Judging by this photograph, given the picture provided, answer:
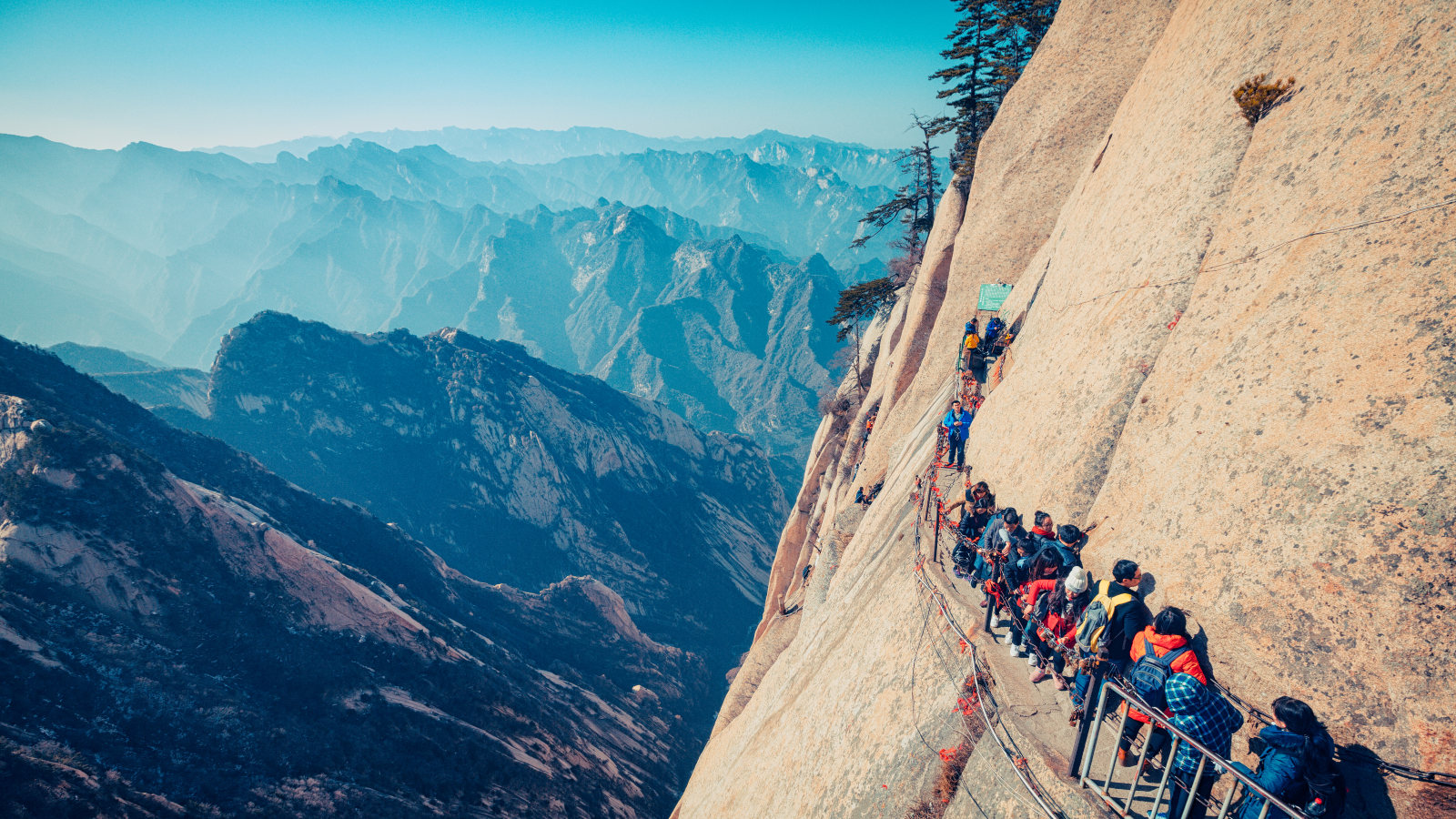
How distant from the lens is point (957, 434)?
16.7 meters

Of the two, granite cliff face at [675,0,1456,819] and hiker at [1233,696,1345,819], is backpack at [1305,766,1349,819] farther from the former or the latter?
granite cliff face at [675,0,1456,819]

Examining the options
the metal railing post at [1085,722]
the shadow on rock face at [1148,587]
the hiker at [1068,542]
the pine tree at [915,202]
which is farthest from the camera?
the pine tree at [915,202]

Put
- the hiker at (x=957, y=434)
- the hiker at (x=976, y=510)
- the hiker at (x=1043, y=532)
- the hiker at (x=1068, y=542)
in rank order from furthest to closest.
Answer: the hiker at (x=957, y=434) < the hiker at (x=976, y=510) < the hiker at (x=1043, y=532) < the hiker at (x=1068, y=542)

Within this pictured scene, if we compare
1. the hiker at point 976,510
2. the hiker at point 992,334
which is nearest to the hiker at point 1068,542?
the hiker at point 976,510

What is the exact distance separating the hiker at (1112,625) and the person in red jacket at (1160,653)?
140 millimetres

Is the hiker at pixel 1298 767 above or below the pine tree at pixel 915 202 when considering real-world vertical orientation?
below

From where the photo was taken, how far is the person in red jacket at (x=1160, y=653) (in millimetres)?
6938

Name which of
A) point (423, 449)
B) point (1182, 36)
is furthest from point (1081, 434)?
point (423, 449)

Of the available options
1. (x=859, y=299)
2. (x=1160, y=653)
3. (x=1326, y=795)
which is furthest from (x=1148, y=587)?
(x=859, y=299)

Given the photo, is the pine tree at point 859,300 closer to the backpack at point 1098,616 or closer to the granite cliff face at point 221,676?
the backpack at point 1098,616

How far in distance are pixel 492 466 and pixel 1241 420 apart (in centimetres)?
9968

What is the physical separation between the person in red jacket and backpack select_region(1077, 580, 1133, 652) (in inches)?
17.0

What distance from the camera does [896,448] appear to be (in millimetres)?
24391

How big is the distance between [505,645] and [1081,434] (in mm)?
50704
